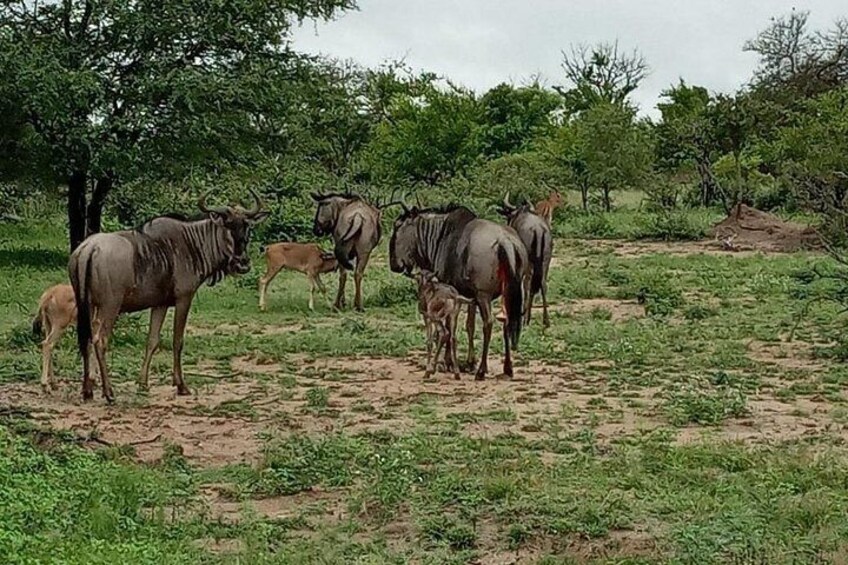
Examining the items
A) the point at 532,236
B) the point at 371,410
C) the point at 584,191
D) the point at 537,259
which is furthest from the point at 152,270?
the point at 584,191

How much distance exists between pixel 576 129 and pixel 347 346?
2334 cm

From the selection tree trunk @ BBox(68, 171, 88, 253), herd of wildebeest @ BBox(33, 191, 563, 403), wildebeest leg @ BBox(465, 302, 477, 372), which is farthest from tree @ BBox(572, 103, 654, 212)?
wildebeest leg @ BBox(465, 302, 477, 372)

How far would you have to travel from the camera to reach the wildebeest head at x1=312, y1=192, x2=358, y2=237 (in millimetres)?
17094

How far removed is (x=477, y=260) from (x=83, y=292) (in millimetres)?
3666

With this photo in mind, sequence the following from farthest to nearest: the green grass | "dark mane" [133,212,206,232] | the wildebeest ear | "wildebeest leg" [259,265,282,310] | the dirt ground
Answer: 1. "wildebeest leg" [259,265,282,310]
2. the wildebeest ear
3. "dark mane" [133,212,206,232]
4. the dirt ground
5. the green grass

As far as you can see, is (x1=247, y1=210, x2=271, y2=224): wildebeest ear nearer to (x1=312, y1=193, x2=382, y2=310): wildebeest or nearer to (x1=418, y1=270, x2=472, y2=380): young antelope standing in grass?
(x1=418, y1=270, x2=472, y2=380): young antelope standing in grass

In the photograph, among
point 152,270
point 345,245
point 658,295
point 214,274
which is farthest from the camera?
point 345,245

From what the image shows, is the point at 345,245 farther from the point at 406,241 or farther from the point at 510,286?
the point at 510,286

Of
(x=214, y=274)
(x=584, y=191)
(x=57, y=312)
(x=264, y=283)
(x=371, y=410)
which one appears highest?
(x=584, y=191)

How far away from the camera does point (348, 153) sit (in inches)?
1378

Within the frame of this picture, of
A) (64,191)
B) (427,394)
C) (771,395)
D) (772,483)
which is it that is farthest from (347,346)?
(64,191)

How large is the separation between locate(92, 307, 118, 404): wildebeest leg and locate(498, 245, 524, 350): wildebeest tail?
3.59 metres

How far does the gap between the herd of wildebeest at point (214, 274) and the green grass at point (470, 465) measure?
642mm

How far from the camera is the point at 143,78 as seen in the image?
54.6 ft
